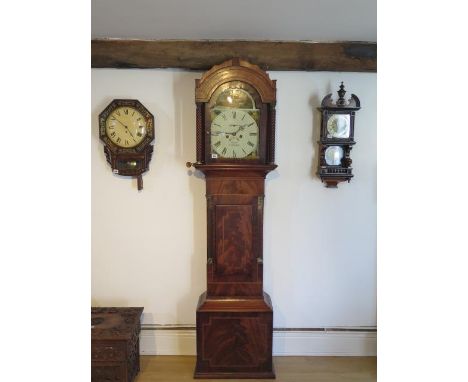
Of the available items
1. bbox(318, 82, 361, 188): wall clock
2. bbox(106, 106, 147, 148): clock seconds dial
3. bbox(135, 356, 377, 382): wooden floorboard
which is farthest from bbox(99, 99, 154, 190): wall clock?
bbox(135, 356, 377, 382): wooden floorboard

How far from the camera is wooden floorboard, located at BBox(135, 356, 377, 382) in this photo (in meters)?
2.28

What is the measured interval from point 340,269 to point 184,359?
125cm

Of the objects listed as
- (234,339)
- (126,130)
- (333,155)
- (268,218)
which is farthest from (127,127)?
(234,339)

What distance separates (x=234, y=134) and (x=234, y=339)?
1.26 meters

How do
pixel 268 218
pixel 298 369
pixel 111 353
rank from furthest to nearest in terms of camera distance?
pixel 268 218 → pixel 298 369 → pixel 111 353

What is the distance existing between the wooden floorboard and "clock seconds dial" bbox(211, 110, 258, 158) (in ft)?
4.61

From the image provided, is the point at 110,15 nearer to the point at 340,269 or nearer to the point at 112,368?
the point at 112,368

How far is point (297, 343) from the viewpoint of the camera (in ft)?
8.40

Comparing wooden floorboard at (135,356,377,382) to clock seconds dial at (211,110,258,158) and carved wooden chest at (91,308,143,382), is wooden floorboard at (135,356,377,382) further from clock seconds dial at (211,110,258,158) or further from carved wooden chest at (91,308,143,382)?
clock seconds dial at (211,110,258,158)

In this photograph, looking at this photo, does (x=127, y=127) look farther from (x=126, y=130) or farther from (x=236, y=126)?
(x=236, y=126)
